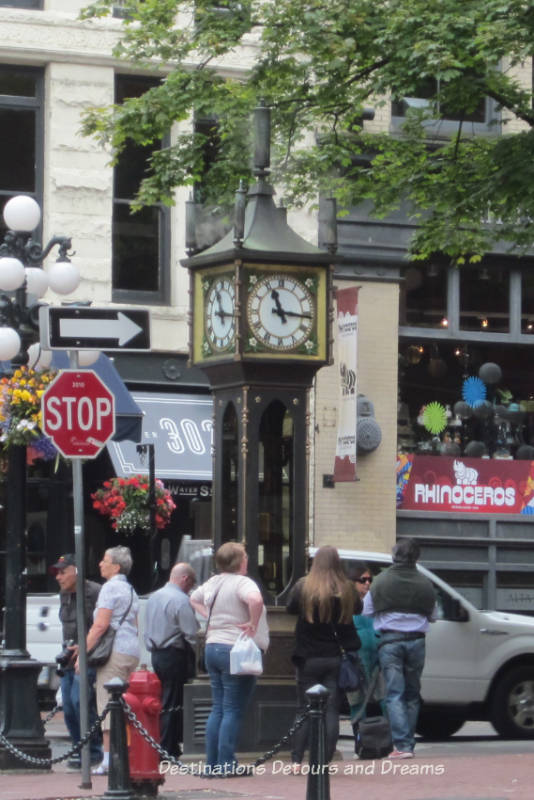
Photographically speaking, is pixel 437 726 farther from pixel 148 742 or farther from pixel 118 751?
pixel 118 751

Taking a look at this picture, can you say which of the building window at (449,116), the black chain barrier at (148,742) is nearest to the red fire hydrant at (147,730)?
the black chain barrier at (148,742)

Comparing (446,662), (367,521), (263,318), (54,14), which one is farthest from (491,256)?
(263,318)

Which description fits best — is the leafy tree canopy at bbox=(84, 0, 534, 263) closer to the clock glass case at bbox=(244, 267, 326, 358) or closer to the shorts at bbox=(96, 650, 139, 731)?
the clock glass case at bbox=(244, 267, 326, 358)

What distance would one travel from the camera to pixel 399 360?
24.9 metres

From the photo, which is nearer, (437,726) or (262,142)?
(262,142)

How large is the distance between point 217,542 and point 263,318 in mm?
1857

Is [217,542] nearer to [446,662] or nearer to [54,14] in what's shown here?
[446,662]

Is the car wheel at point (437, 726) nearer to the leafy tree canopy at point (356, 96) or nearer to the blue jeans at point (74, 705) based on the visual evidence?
the blue jeans at point (74, 705)

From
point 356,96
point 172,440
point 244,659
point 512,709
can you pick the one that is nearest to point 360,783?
point 244,659

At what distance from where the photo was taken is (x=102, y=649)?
1370 centimetres

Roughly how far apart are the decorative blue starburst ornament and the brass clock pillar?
11.0 meters

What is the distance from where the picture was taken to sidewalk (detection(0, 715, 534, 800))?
1165 centimetres

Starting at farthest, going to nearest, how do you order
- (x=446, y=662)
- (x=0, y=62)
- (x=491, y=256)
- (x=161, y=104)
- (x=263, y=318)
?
1. (x=491, y=256)
2. (x=0, y=62)
3. (x=161, y=104)
4. (x=446, y=662)
5. (x=263, y=318)

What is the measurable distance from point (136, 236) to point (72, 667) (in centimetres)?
1100
